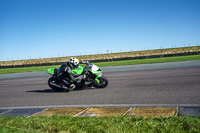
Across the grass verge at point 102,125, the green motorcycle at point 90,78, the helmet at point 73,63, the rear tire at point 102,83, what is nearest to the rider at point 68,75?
the helmet at point 73,63

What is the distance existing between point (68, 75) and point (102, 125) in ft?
16.9

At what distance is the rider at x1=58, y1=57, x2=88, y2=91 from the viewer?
28.3 feet

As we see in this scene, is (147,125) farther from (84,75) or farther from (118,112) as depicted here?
(84,75)

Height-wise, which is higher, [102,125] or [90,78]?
[90,78]

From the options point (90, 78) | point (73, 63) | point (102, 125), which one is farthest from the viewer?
point (90, 78)

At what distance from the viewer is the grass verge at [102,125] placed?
3439mm

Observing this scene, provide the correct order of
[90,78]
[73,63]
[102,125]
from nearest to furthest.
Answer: [102,125]
[73,63]
[90,78]

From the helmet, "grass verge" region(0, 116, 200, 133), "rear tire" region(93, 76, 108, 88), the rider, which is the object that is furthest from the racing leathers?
"grass verge" region(0, 116, 200, 133)

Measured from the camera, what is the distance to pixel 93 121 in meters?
4.00

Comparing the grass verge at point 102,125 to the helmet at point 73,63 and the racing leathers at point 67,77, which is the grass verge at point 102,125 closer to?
the racing leathers at point 67,77

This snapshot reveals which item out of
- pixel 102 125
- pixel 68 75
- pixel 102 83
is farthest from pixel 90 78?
pixel 102 125

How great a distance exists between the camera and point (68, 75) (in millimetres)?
8664

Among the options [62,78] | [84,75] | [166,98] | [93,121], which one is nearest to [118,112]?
[93,121]

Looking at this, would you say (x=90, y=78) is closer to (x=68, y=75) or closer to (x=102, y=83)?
(x=102, y=83)
